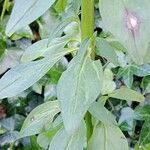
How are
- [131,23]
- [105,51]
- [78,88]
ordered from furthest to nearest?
[105,51] < [78,88] < [131,23]

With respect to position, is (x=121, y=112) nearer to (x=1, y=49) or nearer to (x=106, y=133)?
(x=1, y=49)

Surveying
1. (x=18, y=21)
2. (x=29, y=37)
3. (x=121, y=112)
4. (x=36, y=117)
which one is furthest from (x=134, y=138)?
(x=18, y=21)

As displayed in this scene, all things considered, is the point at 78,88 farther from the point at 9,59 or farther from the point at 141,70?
the point at 9,59

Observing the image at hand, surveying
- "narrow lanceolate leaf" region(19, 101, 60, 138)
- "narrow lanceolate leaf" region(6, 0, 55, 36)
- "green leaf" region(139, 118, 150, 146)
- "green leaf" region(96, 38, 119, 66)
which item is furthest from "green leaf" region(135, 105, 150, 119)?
"narrow lanceolate leaf" region(6, 0, 55, 36)

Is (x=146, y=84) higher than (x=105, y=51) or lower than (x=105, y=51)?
lower

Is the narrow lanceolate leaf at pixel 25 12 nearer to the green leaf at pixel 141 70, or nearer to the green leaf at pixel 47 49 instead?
the green leaf at pixel 47 49

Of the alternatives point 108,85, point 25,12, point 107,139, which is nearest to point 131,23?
point 25,12
